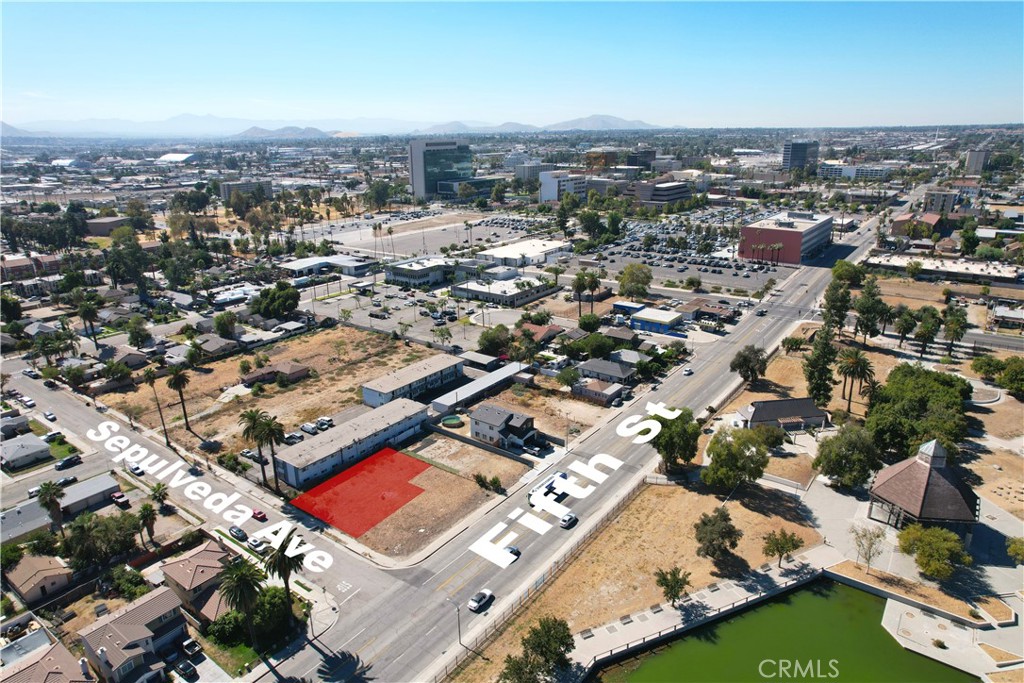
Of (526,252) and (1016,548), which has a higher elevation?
(526,252)

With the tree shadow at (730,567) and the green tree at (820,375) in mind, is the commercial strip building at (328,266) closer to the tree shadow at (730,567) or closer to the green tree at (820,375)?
the green tree at (820,375)

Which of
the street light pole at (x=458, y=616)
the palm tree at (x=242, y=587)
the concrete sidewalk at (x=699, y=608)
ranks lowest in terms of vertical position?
the street light pole at (x=458, y=616)

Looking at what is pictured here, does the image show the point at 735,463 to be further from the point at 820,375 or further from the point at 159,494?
the point at 159,494

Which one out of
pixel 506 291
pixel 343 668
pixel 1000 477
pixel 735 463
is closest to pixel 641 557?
pixel 735 463

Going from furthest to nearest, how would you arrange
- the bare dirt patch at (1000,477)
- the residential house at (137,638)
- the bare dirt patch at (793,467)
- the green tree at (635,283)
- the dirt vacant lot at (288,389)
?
the green tree at (635,283) → the dirt vacant lot at (288,389) → the bare dirt patch at (793,467) → the bare dirt patch at (1000,477) → the residential house at (137,638)

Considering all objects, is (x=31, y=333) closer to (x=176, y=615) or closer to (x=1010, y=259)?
(x=176, y=615)

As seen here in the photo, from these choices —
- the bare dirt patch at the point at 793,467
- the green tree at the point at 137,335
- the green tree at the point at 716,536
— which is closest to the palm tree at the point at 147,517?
the green tree at the point at 716,536

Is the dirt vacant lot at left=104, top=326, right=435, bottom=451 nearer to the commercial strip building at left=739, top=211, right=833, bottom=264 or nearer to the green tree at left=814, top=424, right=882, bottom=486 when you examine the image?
the green tree at left=814, top=424, right=882, bottom=486
